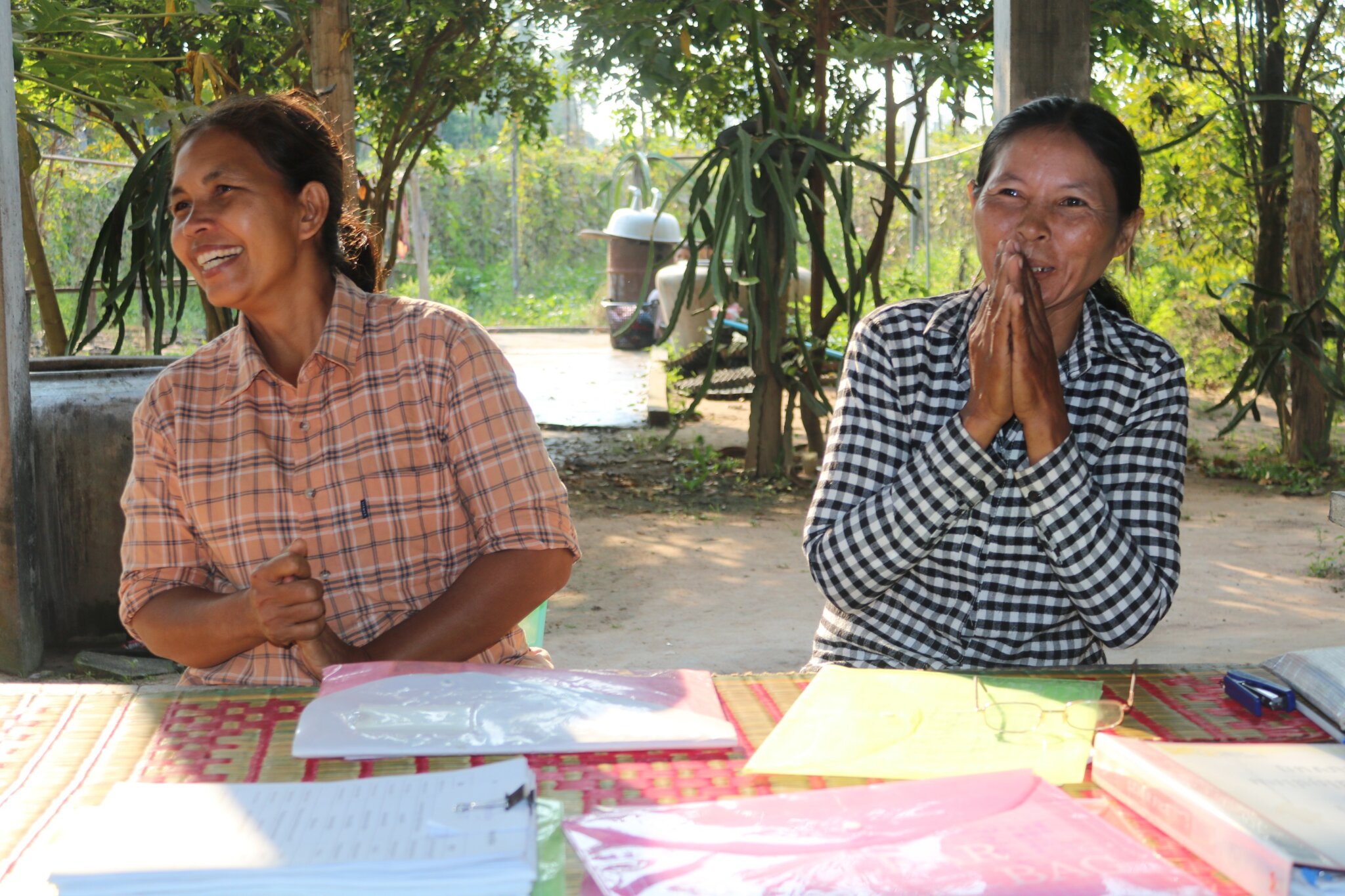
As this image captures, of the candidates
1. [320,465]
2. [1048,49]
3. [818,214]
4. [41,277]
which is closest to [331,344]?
[320,465]

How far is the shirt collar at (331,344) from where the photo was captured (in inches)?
77.5

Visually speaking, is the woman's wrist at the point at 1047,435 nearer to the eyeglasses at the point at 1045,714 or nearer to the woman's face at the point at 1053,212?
the woman's face at the point at 1053,212

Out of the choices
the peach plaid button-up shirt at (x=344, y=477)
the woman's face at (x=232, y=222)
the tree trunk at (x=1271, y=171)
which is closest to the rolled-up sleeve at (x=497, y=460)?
the peach plaid button-up shirt at (x=344, y=477)

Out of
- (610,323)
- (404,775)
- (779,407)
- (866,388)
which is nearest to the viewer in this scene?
(404,775)

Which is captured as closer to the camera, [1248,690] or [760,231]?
[1248,690]

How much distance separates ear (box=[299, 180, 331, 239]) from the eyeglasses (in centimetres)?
128

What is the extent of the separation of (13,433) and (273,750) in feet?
8.84

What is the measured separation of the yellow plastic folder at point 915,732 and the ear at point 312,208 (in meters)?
1.11

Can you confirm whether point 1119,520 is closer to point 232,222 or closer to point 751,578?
point 232,222

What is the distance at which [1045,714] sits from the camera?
55.2 inches

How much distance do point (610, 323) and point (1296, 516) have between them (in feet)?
29.8

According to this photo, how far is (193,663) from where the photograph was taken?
1.90 meters

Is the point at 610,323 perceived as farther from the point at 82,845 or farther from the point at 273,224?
the point at 82,845

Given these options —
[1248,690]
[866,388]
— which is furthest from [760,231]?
[1248,690]
